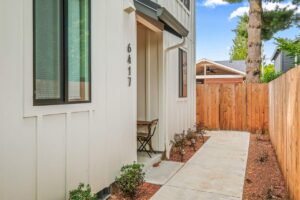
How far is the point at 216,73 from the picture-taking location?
22.7m

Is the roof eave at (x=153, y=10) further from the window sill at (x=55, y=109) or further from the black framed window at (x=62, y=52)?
the window sill at (x=55, y=109)

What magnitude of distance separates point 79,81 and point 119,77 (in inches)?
38.7

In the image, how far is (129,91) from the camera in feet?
15.5

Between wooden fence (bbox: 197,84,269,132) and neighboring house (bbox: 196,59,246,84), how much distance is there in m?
Result: 10.6

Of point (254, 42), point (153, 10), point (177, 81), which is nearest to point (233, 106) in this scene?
point (254, 42)

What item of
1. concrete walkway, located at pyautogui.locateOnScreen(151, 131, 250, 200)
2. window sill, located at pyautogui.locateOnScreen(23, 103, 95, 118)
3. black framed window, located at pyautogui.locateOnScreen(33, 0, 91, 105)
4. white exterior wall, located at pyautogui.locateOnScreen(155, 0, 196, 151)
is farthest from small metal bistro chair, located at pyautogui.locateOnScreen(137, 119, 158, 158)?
black framed window, located at pyautogui.locateOnScreen(33, 0, 91, 105)

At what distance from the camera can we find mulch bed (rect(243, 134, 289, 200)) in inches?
161

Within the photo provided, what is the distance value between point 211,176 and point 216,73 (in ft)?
60.6

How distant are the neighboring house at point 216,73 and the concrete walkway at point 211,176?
14256 mm

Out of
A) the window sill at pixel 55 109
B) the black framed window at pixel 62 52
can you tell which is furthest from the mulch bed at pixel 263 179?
the black framed window at pixel 62 52

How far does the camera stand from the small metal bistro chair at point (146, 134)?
19.2 feet

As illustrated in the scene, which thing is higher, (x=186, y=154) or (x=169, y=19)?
(x=169, y=19)

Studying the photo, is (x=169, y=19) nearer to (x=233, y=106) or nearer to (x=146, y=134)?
(x=146, y=134)

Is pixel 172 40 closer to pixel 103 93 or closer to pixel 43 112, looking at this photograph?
pixel 103 93
